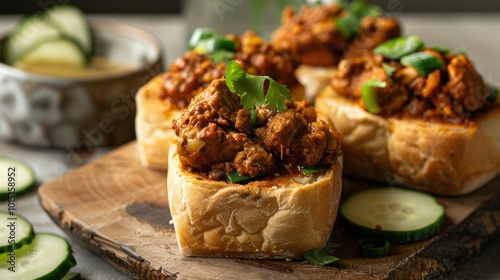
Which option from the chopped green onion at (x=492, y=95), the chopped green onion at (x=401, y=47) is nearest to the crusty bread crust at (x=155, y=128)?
the chopped green onion at (x=401, y=47)

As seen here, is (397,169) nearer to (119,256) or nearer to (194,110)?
(194,110)

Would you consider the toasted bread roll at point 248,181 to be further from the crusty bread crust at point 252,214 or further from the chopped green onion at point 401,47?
the chopped green onion at point 401,47

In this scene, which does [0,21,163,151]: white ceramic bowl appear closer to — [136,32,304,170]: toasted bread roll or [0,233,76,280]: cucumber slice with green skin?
[136,32,304,170]: toasted bread roll

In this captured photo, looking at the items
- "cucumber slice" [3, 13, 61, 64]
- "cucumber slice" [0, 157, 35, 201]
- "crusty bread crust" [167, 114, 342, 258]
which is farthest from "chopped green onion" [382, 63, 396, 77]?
"cucumber slice" [3, 13, 61, 64]

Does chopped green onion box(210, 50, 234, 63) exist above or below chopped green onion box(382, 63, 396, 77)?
above

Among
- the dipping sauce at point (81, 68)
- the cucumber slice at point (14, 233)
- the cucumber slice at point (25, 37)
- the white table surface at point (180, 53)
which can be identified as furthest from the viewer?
the cucumber slice at point (25, 37)

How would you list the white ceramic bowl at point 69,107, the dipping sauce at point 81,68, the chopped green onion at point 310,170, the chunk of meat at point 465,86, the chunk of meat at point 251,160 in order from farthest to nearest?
1. the dipping sauce at point 81,68
2. the white ceramic bowl at point 69,107
3. the chunk of meat at point 465,86
4. the chopped green onion at point 310,170
5. the chunk of meat at point 251,160
